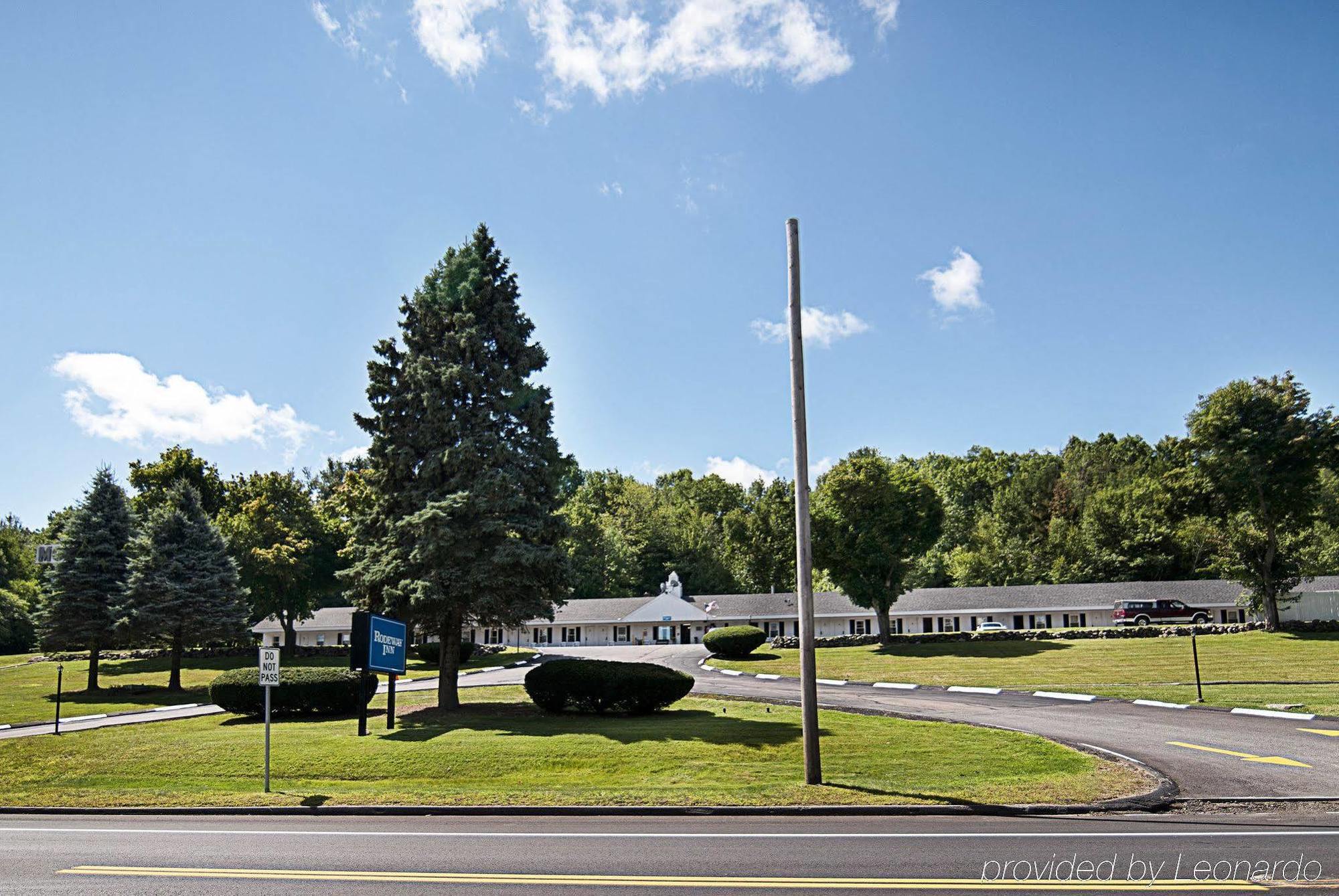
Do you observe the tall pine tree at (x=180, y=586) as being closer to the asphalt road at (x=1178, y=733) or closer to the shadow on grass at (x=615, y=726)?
the shadow on grass at (x=615, y=726)

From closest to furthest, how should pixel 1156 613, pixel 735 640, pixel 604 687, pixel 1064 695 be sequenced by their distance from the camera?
pixel 604 687
pixel 1064 695
pixel 735 640
pixel 1156 613

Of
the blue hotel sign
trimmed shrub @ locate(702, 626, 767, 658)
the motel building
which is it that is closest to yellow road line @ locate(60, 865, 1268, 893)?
the blue hotel sign

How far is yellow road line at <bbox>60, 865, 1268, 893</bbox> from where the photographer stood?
26.5 feet

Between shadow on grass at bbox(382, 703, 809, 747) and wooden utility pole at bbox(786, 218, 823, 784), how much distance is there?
420 cm

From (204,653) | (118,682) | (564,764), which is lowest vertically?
(118,682)

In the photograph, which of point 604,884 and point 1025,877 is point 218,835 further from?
point 1025,877

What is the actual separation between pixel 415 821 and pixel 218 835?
99.3 inches

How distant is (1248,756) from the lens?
1596cm

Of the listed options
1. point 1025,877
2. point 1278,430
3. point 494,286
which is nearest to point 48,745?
point 494,286

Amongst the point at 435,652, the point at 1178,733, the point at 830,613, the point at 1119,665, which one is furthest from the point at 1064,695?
the point at 830,613

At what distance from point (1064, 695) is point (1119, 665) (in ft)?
47.8

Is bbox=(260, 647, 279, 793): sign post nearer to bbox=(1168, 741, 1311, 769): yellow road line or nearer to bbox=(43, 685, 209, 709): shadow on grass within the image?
bbox=(1168, 741, 1311, 769): yellow road line

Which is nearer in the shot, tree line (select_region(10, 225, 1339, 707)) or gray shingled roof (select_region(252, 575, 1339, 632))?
tree line (select_region(10, 225, 1339, 707))

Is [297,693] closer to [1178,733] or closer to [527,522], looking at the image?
[527,522]
